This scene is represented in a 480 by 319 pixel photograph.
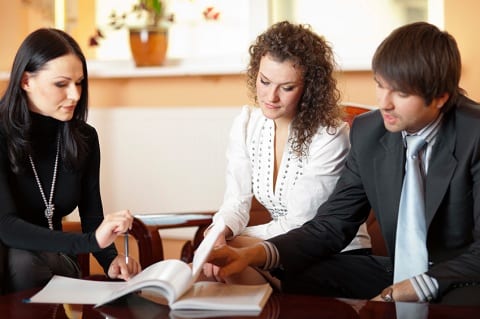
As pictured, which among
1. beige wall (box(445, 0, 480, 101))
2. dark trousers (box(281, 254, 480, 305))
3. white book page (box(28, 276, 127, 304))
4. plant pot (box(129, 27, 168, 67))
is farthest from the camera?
plant pot (box(129, 27, 168, 67))

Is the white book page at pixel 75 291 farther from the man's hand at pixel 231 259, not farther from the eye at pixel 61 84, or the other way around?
the eye at pixel 61 84

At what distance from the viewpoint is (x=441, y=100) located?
210 centimetres

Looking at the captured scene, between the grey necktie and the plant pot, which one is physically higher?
the plant pot

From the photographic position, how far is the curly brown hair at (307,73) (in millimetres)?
2633

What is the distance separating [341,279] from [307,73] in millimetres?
716

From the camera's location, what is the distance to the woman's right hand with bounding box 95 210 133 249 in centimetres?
203

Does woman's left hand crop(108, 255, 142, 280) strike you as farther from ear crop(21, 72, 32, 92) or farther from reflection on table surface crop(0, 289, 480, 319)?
ear crop(21, 72, 32, 92)

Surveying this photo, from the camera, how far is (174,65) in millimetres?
4059

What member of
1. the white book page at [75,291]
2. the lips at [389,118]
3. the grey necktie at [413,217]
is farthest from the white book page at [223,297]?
the lips at [389,118]

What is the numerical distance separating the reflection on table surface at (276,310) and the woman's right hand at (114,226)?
188 millimetres

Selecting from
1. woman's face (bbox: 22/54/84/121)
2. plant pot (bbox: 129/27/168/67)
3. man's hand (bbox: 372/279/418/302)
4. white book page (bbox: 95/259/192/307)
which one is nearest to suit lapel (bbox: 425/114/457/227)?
man's hand (bbox: 372/279/418/302)

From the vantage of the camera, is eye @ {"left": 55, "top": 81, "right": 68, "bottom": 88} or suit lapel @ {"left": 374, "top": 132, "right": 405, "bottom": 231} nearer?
suit lapel @ {"left": 374, "top": 132, "right": 405, "bottom": 231}

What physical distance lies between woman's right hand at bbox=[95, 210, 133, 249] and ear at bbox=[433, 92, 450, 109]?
84 centimetres

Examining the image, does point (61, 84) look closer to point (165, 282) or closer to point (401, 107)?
point (165, 282)
